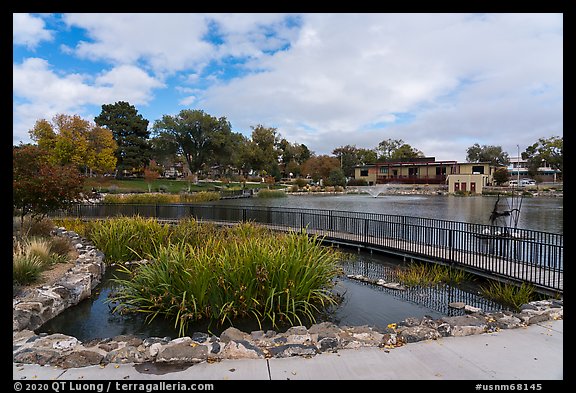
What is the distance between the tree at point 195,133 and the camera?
202 feet

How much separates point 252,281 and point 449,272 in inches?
230

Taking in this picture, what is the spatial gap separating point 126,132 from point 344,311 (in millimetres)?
59342

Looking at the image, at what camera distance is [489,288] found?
816 centimetres

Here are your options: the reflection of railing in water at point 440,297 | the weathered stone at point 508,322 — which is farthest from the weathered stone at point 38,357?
the reflection of railing in water at point 440,297

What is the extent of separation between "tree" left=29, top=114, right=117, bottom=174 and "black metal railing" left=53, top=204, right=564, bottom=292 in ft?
76.7

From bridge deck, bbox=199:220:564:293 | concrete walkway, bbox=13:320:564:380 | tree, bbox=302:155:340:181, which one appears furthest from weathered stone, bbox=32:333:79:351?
tree, bbox=302:155:340:181

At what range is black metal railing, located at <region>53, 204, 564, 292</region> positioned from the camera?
8.10 m

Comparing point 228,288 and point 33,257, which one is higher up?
point 33,257

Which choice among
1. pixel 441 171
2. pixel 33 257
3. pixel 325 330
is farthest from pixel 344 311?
pixel 441 171

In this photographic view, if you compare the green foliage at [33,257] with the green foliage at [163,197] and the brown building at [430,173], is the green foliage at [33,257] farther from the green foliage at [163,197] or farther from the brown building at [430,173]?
the brown building at [430,173]

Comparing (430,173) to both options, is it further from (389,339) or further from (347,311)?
(389,339)

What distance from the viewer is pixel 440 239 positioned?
41.1 ft

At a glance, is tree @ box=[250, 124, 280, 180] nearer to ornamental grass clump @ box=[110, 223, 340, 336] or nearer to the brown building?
the brown building

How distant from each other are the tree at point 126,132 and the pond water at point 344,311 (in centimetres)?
5168
